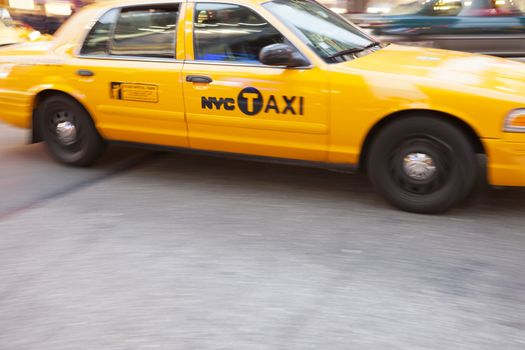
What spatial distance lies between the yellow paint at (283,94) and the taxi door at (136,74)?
12 mm

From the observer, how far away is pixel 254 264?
372cm

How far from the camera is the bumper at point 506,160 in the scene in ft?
13.2

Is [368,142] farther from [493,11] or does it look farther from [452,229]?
[493,11]

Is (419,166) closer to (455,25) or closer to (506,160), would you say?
(506,160)

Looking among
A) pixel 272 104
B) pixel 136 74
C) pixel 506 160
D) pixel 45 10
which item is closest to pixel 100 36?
pixel 136 74

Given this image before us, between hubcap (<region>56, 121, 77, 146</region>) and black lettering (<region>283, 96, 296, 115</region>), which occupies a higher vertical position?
black lettering (<region>283, 96, 296, 115</region>)

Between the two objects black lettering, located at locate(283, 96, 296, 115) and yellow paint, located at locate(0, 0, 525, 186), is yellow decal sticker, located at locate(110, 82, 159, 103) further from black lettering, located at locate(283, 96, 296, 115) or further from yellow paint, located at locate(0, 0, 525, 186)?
black lettering, located at locate(283, 96, 296, 115)

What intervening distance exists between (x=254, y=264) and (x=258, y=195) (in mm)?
1356

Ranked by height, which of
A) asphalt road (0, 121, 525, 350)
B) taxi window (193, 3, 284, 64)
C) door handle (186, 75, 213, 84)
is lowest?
asphalt road (0, 121, 525, 350)

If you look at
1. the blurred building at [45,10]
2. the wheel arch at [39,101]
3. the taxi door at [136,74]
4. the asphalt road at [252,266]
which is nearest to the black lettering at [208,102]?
the taxi door at [136,74]

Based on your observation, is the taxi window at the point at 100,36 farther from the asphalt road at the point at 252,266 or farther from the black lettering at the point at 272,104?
the black lettering at the point at 272,104

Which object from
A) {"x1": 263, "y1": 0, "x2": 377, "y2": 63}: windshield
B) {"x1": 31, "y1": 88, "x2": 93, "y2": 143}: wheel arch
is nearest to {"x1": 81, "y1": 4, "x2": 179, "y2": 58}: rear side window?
{"x1": 31, "y1": 88, "x2": 93, "y2": 143}: wheel arch

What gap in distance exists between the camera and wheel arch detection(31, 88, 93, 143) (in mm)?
5527

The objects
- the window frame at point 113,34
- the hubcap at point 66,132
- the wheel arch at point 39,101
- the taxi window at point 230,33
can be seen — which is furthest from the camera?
the hubcap at point 66,132
